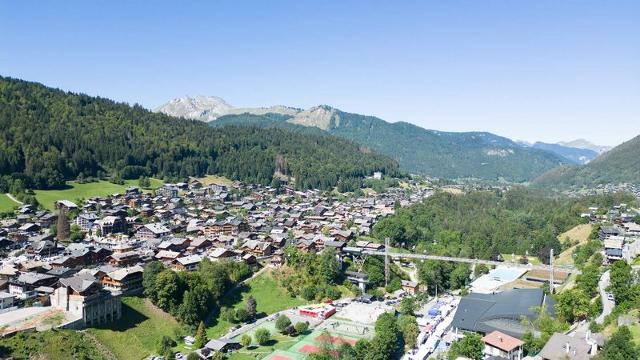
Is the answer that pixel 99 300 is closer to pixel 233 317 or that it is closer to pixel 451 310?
pixel 233 317

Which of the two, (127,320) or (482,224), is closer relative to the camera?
(127,320)

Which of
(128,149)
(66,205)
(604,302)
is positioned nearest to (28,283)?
(66,205)

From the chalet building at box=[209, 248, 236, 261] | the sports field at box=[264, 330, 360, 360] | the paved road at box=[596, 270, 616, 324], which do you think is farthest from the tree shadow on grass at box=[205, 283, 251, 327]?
the paved road at box=[596, 270, 616, 324]

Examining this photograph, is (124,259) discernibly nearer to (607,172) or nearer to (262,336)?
(262,336)

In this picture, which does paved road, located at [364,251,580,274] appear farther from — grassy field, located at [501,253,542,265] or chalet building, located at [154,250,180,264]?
chalet building, located at [154,250,180,264]

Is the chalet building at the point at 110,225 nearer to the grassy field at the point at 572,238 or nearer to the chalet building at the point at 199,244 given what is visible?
the chalet building at the point at 199,244
